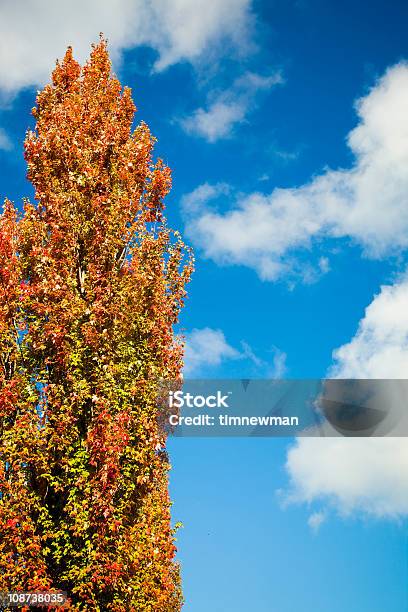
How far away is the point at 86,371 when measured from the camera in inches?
558

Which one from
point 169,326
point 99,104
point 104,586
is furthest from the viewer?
point 99,104

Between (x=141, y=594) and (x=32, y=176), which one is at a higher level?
(x=32, y=176)

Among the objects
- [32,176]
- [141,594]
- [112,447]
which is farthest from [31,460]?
[32,176]

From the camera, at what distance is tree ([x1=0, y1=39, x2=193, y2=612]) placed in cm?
1309

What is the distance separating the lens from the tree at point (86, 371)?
43.0ft

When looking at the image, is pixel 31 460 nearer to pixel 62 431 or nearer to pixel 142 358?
pixel 62 431

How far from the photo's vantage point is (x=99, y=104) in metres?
18.6

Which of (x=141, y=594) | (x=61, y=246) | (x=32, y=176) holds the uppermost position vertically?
(x=32, y=176)

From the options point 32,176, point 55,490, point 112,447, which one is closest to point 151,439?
point 112,447

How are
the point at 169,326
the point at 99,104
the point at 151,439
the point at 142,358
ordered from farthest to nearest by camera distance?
1. the point at 99,104
2. the point at 169,326
3. the point at 142,358
4. the point at 151,439

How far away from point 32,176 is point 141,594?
419 inches

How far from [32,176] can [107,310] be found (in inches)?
196

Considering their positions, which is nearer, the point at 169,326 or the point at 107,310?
the point at 107,310

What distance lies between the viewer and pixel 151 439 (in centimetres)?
1438
